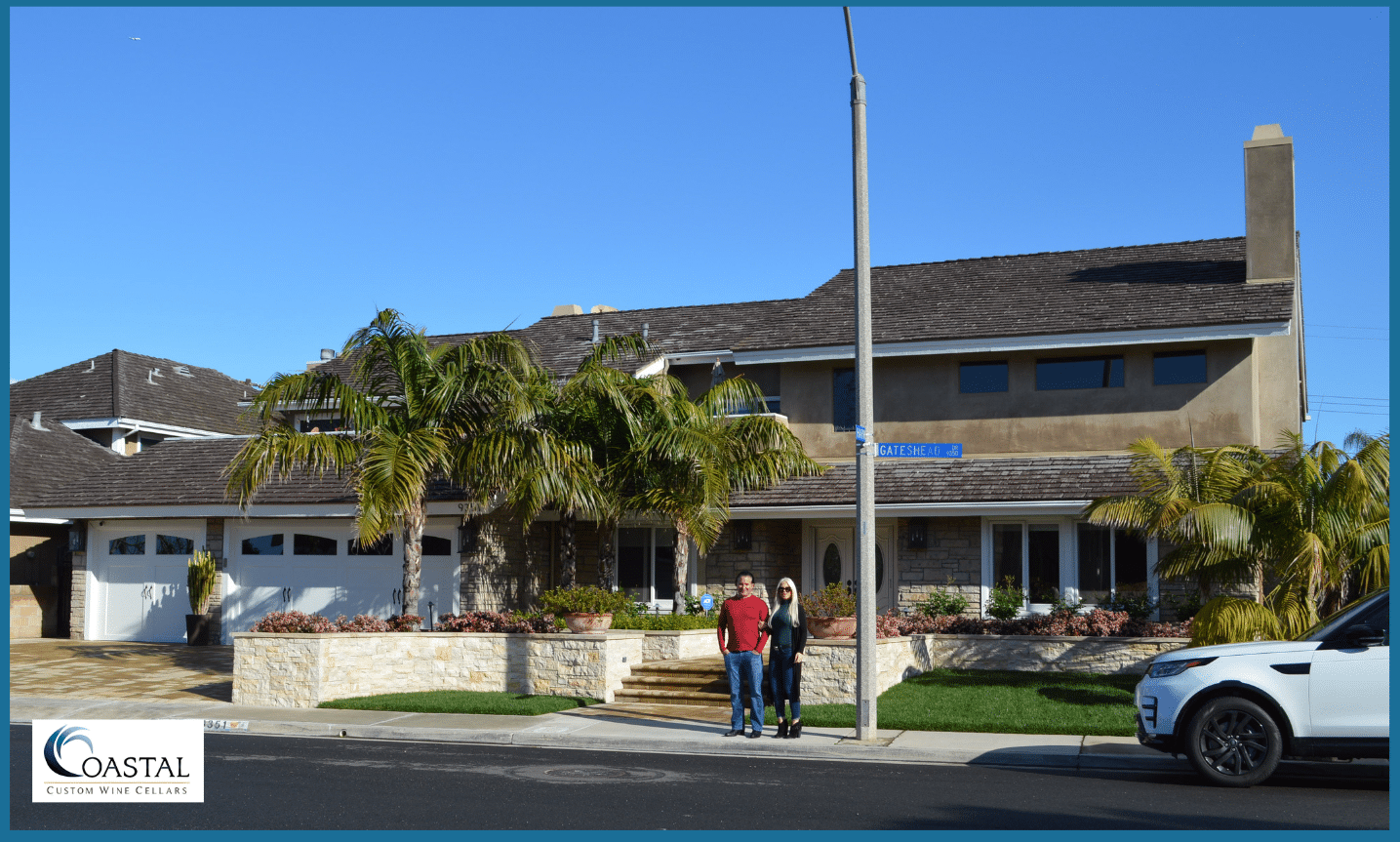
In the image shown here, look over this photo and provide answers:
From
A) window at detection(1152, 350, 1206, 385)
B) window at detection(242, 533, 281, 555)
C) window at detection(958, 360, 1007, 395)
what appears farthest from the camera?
window at detection(242, 533, 281, 555)

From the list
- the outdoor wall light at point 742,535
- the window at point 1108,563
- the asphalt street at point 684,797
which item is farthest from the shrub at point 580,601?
the window at point 1108,563

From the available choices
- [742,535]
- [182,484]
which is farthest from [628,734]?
[182,484]

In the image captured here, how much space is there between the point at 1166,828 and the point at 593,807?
4.10m

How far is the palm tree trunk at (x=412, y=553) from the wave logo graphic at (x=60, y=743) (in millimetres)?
7755

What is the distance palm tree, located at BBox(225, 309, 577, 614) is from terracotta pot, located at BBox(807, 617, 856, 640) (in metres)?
4.46

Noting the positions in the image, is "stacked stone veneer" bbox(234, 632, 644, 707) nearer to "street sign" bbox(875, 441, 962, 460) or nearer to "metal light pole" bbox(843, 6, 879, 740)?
"metal light pole" bbox(843, 6, 879, 740)

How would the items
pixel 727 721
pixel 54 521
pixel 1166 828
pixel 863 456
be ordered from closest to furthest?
pixel 1166 828
pixel 863 456
pixel 727 721
pixel 54 521

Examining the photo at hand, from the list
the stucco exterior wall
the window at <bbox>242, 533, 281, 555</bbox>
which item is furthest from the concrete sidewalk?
the stucco exterior wall

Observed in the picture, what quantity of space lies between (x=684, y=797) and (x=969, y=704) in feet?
20.6

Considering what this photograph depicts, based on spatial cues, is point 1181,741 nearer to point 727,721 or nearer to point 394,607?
point 727,721

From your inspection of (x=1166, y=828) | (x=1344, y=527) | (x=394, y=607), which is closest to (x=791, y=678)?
(x=1166, y=828)

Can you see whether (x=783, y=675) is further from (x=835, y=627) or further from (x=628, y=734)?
(x=835, y=627)

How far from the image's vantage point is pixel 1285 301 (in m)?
19.9

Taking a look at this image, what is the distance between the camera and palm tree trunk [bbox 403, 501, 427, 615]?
17.9 m
